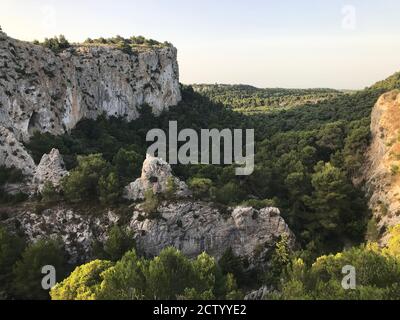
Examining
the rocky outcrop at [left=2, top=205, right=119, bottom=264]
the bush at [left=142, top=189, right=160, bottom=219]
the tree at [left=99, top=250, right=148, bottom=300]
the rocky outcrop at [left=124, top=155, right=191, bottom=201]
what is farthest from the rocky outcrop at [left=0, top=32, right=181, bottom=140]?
the tree at [left=99, top=250, right=148, bottom=300]

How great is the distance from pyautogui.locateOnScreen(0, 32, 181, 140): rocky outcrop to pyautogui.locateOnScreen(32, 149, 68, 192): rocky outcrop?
16.6 metres

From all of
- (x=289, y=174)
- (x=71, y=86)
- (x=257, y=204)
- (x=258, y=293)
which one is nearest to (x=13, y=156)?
(x=257, y=204)

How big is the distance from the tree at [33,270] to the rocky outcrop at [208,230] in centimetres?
1045

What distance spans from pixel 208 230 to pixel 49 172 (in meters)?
22.0

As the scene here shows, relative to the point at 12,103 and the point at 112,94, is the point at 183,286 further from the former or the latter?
the point at 112,94

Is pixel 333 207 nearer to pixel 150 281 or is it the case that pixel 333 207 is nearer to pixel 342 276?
pixel 342 276

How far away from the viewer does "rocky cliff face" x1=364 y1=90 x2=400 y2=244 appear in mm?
56672

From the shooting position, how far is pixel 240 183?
2564 inches

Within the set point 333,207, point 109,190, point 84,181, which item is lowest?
point 333,207

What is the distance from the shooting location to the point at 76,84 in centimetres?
9231

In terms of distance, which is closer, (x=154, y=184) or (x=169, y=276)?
(x=169, y=276)

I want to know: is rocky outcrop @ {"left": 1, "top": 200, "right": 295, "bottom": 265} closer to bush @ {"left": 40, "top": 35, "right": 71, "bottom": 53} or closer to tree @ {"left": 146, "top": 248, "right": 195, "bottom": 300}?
tree @ {"left": 146, "top": 248, "right": 195, "bottom": 300}

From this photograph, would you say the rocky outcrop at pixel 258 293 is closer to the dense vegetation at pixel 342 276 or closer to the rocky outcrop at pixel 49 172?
the dense vegetation at pixel 342 276

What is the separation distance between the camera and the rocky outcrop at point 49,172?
53156 mm
